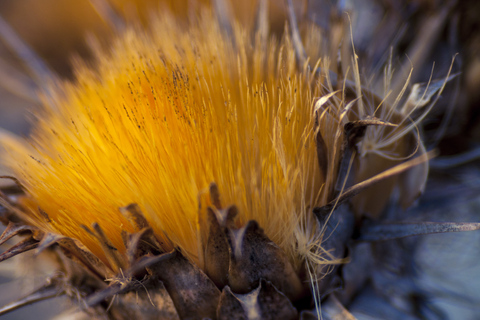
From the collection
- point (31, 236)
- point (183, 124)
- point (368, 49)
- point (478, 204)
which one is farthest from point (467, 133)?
point (31, 236)

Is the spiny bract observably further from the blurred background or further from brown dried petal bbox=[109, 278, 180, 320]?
the blurred background

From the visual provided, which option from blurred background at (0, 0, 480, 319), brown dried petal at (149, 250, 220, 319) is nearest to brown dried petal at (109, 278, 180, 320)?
brown dried petal at (149, 250, 220, 319)

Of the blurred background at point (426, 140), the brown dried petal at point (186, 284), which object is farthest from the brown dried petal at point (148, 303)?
the blurred background at point (426, 140)

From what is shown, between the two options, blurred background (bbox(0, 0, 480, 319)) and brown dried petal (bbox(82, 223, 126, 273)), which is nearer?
brown dried petal (bbox(82, 223, 126, 273))

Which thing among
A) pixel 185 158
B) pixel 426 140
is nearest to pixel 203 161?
pixel 185 158

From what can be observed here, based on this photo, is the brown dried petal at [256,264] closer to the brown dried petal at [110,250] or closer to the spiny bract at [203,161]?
the spiny bract at [203,161]

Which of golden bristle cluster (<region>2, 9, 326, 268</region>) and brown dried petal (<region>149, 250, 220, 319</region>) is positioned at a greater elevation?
golden bristle cluster (<region>2, 9, 326, 268</region>)

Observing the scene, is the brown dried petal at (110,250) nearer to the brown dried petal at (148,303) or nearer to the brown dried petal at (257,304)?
the brown dried petal at (148,303)

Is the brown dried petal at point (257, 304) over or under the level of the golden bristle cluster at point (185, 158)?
under

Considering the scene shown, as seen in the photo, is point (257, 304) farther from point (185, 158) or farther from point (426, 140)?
point (426, 140)

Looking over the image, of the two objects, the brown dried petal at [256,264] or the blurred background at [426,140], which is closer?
the brown dried petal at [256,264]

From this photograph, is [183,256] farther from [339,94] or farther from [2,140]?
[2,140]
